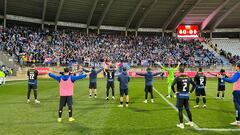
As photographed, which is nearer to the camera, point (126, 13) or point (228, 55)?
point (126, 13)

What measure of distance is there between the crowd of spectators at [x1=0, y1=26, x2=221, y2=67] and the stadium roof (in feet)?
8.57

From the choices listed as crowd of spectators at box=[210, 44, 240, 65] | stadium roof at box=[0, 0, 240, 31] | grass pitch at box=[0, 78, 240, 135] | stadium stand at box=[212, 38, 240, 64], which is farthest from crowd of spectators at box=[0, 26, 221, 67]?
grass pitch at box=[0, 78, 240, 135]

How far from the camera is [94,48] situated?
56.1 meters

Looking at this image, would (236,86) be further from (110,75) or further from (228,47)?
(228,47)

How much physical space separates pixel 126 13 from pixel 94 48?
9.89m

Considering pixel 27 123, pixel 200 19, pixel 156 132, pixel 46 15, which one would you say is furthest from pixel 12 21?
pixel 156 132

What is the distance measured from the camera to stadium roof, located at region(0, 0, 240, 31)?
51.5m

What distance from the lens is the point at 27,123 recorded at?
11461 mm

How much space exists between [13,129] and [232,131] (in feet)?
26.8

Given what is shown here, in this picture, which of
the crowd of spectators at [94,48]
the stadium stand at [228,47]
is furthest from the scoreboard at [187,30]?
the stadium stand at [228,47]

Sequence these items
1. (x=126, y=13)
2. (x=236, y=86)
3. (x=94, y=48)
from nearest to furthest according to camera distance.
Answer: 1. (x=236, y=86)
2. (x=94, y=48)
3. (x=126, y=13)

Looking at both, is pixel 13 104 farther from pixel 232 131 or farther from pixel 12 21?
pixel 12 21

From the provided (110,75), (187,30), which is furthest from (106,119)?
(187,30)

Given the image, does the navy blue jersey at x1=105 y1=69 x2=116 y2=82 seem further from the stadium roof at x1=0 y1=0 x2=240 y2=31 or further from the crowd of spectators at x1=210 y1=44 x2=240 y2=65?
the crowd of spectators at x1=210 y1=44 x2=240 y2=65
